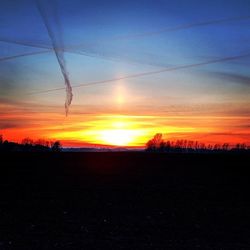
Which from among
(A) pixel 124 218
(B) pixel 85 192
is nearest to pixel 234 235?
(A) pixel 124 218

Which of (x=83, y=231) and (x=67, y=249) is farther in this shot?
(x=83, y=231)

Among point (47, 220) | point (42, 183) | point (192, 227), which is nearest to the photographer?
point (192, 227)

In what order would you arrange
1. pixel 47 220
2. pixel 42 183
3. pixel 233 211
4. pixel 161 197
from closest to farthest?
pixel 47 220 < pixel 233 211 < pixel 161 197 < pixel 42 183

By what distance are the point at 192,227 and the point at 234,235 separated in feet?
4.43

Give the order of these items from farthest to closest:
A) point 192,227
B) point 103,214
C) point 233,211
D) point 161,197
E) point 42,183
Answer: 1. point 42,183
2. point 161,197
3. point 233,211
4. point 103,214
5. point 192,227

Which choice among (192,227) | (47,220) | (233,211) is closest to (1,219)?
(47,220)

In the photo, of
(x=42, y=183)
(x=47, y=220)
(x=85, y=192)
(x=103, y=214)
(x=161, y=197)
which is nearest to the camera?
(x=47, y=220)

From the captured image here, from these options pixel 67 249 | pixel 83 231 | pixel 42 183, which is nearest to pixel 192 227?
pixel 83 231

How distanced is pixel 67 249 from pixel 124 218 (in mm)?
4130

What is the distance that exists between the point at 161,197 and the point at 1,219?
762 centimetres

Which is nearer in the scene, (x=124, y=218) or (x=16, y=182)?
(x=124, y=218)

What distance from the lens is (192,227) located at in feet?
40.9

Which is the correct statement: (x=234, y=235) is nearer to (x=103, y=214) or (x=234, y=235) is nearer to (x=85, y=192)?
(x=103, y=214)

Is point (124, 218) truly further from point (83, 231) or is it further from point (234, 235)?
point (234, 235)
